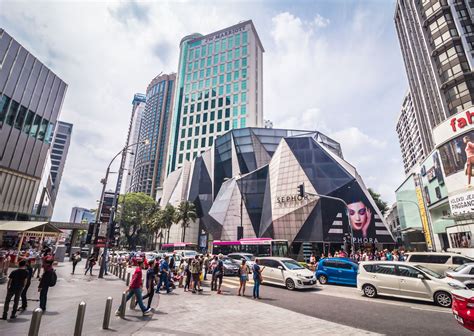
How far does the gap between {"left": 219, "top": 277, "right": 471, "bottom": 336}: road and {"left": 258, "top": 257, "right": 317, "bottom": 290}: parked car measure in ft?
5.52

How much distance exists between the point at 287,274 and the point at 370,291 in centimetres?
429

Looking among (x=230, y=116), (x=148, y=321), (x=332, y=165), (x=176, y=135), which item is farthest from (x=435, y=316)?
(x=176, y=135)

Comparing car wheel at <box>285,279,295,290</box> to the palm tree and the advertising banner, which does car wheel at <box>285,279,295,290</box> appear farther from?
the palm tree

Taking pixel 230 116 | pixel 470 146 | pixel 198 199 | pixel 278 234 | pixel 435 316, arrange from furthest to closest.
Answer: pixel 230 116 < pixel 198 199 < pixel 278 234 < pixel 470 146 < pixel 435 316

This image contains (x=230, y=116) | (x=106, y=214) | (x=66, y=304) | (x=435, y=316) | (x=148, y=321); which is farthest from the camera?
(x=230, y=116)

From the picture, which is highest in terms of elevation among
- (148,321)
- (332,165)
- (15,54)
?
(15,54)

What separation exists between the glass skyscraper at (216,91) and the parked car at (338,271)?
69.0 metres

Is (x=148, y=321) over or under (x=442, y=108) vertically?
under

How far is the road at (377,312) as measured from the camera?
6.84 m

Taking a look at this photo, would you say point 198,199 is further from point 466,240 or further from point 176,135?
point 466,240

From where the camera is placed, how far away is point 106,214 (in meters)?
18.6

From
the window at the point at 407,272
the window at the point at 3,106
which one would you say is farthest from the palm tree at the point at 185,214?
the window at the point at 407,272

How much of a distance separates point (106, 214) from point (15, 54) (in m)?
33.4

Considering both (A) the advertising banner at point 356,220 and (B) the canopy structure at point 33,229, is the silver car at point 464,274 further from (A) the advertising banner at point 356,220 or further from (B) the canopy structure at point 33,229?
(B) the canopy structure at point 33,229
